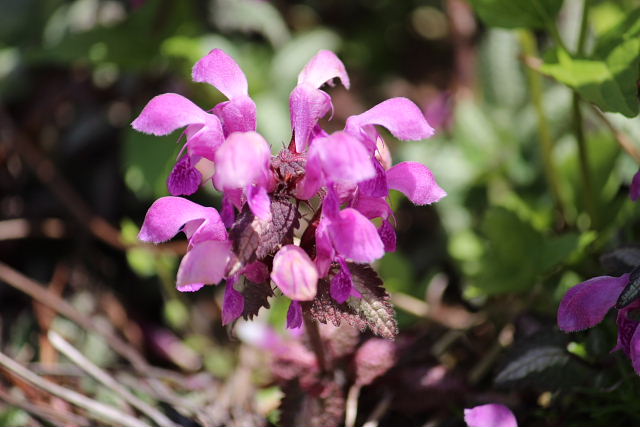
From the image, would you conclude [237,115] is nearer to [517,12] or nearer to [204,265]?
[204,265]

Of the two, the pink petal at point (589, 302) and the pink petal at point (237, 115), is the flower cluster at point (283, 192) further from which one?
the pink petal at point (589, 302)

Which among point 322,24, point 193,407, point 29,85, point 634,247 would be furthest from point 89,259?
point 634,247

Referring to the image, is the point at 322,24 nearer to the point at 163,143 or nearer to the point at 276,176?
the point at 163,143

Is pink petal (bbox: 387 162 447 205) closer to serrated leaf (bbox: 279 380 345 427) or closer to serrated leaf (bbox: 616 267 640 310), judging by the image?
serrated leaf (bbox: 616 267 640 310)

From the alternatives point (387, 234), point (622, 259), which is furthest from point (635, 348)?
point (387, 234)

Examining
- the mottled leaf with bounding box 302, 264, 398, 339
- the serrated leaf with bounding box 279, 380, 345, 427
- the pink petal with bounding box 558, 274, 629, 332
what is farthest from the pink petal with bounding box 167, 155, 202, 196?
the pink petal with bounding box 558, 274, 629, 332
